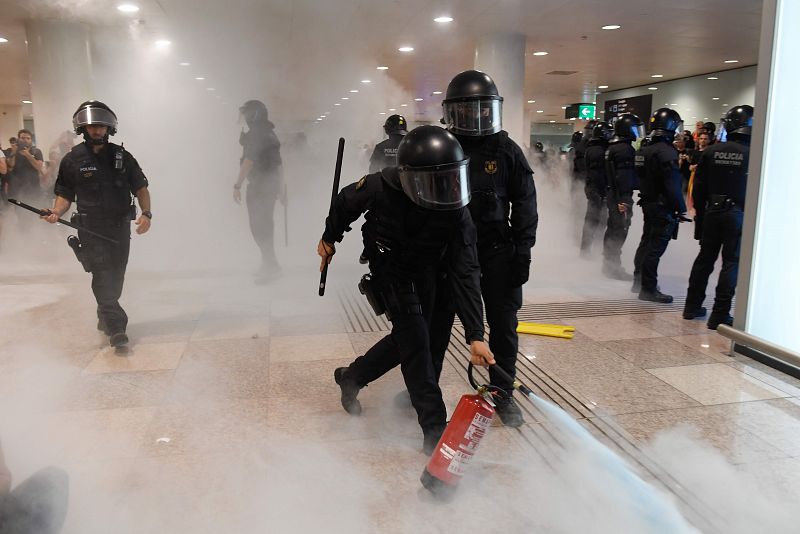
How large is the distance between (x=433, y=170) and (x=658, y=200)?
11.5ft

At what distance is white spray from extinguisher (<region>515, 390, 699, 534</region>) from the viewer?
6.56 feet

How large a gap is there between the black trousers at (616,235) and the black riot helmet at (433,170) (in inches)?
173

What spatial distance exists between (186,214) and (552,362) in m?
4.68

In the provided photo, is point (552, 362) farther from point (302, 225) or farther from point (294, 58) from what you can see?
point (302, 225)

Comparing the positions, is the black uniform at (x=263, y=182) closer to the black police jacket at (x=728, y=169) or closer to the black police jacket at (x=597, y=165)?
the black police jacket at (x=597, y=165)

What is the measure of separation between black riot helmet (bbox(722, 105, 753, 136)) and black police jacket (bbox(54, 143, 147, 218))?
159 inches

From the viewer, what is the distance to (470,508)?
2.11 m

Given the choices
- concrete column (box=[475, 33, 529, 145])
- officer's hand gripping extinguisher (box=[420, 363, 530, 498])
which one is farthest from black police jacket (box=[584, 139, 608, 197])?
officer's hand gripping extinguisher (box=[420, 363, 530, 498])

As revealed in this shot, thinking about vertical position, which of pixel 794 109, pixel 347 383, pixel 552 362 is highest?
pixel 794 109

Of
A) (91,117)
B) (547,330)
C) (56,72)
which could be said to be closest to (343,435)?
(547,330)

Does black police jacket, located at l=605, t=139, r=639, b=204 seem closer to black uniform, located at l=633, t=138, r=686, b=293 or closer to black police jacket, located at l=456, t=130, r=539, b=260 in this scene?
black uniform, located at l=633, t=138, r=686, b=293

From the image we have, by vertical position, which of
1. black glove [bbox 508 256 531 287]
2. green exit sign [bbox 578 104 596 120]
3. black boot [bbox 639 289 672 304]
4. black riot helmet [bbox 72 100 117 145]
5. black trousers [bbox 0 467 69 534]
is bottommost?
black boot [bbox 639 289 672 304]

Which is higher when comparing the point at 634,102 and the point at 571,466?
the point at 634,102

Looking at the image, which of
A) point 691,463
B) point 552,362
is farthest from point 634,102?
point 691,463
